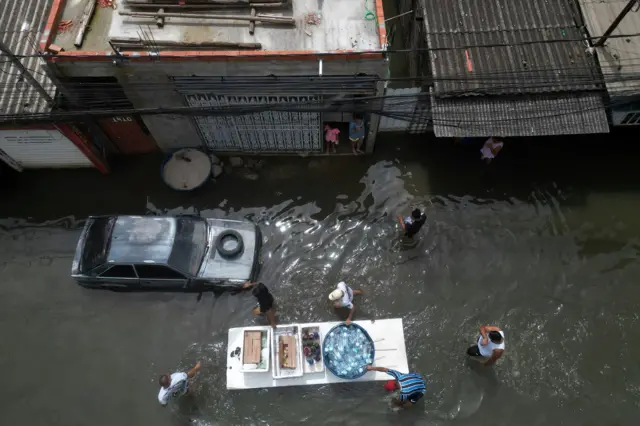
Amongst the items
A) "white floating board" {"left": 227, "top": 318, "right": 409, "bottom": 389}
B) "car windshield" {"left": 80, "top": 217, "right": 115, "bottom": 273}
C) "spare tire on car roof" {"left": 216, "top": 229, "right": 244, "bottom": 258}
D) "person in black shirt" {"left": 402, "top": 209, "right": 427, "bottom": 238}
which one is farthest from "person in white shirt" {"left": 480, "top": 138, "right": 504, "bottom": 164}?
"car windshield" {"left": 80, "top": 217, "right": 115, "bottom": 273}

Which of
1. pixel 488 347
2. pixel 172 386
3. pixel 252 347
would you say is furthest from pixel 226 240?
pixel 488 347

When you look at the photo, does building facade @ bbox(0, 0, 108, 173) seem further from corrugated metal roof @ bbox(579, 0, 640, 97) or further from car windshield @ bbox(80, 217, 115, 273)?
corrugated metal roof @ bbox(579, 0, 640, 97)

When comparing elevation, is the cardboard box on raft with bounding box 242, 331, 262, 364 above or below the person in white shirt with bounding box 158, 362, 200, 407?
above

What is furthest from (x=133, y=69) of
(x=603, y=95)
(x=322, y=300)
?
(x=603, y=95)

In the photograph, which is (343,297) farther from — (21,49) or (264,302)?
(21,49)

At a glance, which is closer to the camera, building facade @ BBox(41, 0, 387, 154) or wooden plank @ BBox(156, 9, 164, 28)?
building facade @ BBox(41, 0, 387, 154)

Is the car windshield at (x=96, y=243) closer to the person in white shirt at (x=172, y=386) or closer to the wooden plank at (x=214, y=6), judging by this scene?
the person in white shirt at (x=172, y=386)
